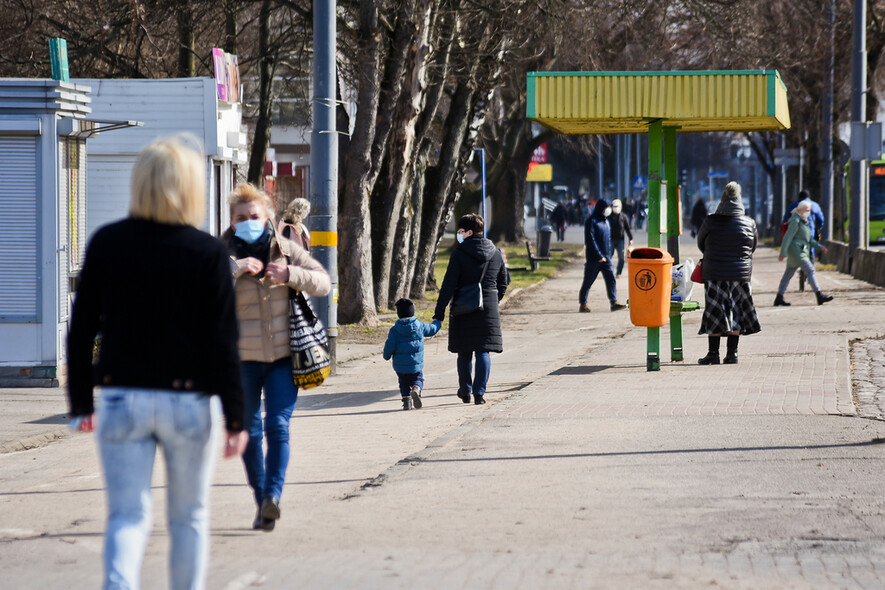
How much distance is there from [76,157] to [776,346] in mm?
7503

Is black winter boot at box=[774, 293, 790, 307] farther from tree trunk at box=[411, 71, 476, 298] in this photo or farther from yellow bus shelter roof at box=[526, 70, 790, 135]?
yellow bus shelter roof at box=[526, 70, 790, 135]

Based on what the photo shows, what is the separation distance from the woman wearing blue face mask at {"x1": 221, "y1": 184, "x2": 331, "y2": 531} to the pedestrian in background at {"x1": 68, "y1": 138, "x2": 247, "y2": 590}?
5.14 ft

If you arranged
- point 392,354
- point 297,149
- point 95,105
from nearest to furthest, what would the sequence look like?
point 392,354 → point 95,105 → point 297,149

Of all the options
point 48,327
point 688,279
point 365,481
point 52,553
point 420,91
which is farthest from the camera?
point 420,91

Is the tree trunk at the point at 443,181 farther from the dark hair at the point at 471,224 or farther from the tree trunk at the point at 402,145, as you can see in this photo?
the dark hair at the point at 471,224

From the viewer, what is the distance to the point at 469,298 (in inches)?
404

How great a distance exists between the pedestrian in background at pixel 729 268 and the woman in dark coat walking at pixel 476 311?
2.53m

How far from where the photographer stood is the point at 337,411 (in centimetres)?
1021

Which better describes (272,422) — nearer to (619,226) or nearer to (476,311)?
(476,311)

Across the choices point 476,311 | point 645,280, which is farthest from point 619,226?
point 476,311

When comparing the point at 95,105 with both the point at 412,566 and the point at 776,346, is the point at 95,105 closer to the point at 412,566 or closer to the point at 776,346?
the point at 776,346

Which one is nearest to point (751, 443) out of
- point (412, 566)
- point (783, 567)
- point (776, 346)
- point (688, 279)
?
point (783, 567)

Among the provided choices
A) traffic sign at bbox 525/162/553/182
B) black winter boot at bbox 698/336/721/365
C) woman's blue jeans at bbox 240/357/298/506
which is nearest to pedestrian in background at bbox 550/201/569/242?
traffic sign at bbox 525/162/553/182

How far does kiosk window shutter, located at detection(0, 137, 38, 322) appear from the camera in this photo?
11.7m
